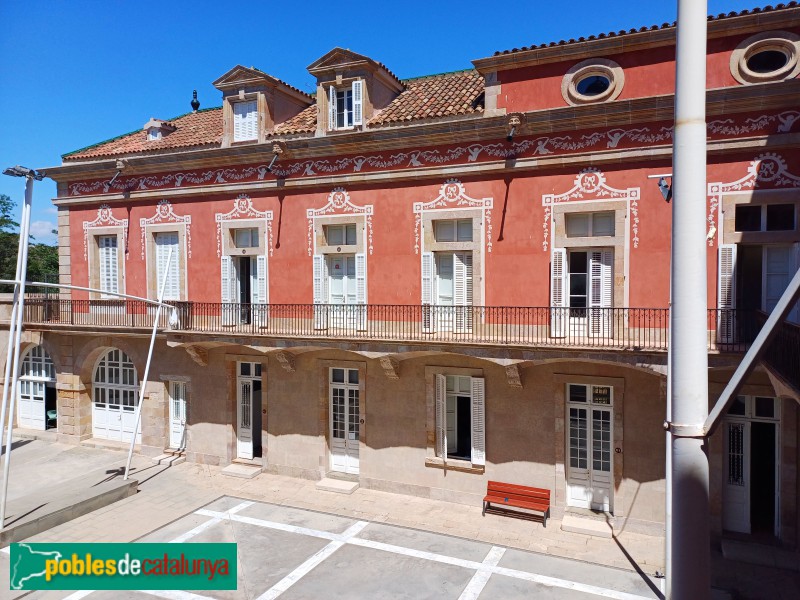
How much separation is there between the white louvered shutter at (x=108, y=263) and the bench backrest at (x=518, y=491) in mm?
12857

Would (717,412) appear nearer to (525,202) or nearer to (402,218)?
(525,202)

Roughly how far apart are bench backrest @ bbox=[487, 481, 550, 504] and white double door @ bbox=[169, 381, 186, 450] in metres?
9.64

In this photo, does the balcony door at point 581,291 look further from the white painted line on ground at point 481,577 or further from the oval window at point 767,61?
the white painted line on ground at point 481,577

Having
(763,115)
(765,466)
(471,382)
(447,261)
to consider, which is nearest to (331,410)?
(471,382)

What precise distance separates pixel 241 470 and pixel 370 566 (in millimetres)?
6447

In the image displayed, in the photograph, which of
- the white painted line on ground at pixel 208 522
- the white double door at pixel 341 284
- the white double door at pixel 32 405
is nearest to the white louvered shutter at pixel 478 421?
the white double door at pixel 341 284

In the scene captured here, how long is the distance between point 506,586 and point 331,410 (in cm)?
680

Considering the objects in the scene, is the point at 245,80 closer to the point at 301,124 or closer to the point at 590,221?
the point at 301,124

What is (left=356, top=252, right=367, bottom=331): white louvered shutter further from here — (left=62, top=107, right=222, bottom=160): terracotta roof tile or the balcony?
(left=62, top=107, right=222, bottom=160): terracotta roof tile

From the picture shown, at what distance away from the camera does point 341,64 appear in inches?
578

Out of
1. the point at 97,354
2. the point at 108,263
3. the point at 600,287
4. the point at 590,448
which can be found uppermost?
the point at 108,263

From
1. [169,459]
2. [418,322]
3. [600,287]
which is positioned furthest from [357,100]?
[169,459]

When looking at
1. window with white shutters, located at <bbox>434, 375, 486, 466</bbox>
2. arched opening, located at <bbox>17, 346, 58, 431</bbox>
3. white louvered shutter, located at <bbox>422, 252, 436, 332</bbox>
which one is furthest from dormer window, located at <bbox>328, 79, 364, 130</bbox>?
arched opening, located at <bbox>17, 346, 58, 431</bbox>

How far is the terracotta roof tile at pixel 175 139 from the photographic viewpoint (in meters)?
17.0
